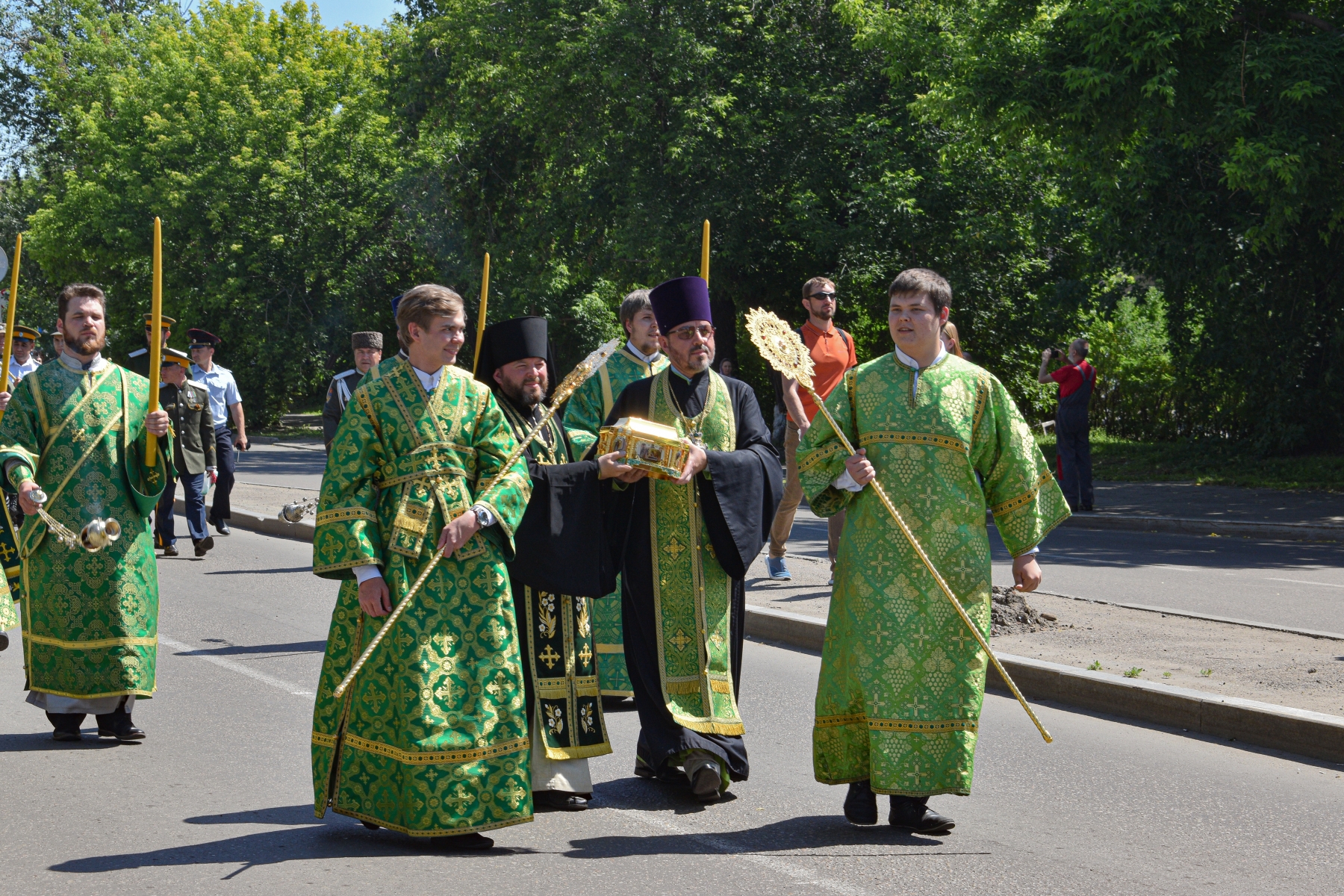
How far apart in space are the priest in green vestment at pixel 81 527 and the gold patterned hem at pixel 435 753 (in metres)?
2.32

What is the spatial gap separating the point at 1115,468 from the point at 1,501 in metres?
18.4

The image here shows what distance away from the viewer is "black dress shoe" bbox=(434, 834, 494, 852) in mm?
4918

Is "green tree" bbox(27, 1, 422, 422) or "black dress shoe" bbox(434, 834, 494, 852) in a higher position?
"green tree" bbox(27, 1, 422, 422)

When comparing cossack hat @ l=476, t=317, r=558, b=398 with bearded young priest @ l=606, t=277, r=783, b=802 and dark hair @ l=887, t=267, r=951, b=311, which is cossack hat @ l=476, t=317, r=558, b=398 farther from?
dark hair @ l=887, t=267, r=951, b=311

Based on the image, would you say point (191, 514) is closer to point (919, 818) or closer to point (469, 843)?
point (469, 843)

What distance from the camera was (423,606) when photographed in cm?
485

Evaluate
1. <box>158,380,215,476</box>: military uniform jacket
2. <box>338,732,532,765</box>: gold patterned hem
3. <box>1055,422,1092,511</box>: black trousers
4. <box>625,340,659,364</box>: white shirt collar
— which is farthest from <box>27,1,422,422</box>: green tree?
<box>338,732,532,765</box>: gold patterned hem

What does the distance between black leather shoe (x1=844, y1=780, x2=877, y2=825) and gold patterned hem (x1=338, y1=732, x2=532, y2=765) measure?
3.96 ft

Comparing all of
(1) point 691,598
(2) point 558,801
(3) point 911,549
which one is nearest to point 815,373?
(1) point 691,598

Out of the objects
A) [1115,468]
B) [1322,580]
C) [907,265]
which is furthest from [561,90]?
[1322,580]

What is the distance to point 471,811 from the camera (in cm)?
476

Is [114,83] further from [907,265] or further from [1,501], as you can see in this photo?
[1,501]

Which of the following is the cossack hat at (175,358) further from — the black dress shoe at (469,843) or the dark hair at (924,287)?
the dark hair at (924,287)

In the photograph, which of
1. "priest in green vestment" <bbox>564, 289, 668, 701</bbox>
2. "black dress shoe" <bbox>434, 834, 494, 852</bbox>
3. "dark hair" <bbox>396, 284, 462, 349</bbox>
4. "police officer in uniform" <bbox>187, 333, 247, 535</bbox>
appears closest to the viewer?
"black dress shoe" <bbox>434, 834, 494, 852</bbox>
